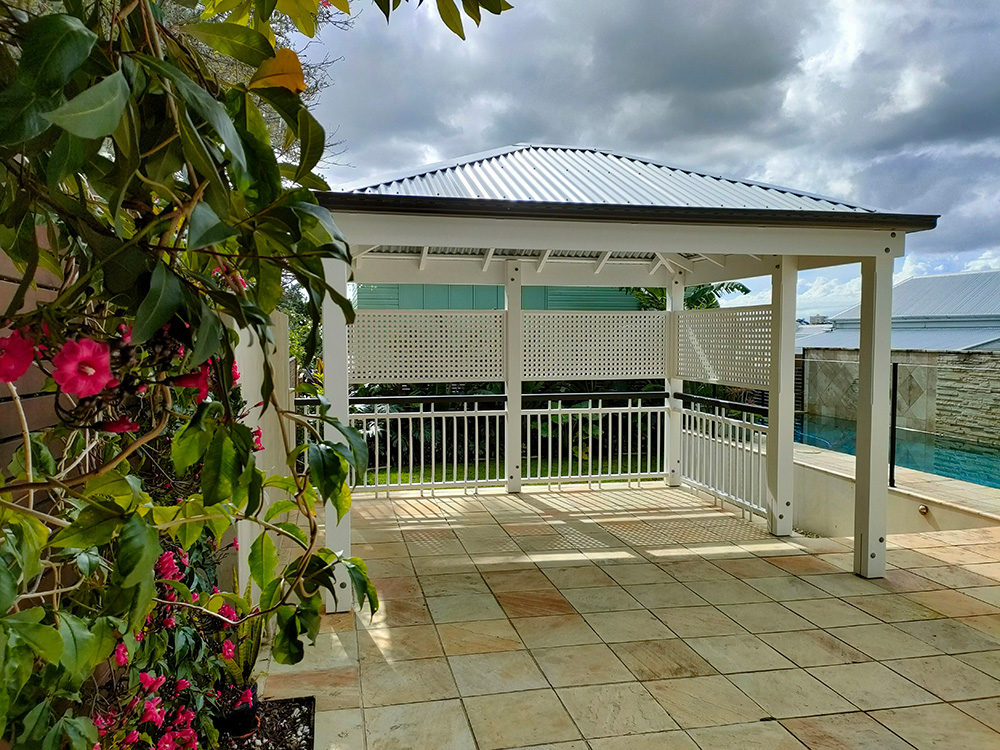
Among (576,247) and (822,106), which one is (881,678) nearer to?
(576,247)

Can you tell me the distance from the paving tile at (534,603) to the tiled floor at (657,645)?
16 millimetres

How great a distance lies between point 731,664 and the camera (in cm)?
317

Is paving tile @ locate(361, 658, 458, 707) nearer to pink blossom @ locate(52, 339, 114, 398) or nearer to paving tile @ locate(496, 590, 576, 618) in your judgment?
paving tile @ locate(496, 590, 576, 618)

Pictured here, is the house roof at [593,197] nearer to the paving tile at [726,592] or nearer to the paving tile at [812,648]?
the paving tile at [726,592]

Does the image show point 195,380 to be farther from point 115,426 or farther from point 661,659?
point 661,659

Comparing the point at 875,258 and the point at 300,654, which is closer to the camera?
the point at 300,654

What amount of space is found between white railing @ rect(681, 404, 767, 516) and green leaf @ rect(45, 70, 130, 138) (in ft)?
18.2

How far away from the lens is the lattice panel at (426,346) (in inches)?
237

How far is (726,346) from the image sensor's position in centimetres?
590

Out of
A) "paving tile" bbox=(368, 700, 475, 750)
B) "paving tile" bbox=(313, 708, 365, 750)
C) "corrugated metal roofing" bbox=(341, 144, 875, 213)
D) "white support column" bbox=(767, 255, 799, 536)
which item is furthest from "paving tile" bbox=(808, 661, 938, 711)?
"corrugated metal roofing" bbox=(341, 144, 875, 213)

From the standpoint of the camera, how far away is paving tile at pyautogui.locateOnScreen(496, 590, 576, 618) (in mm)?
3811

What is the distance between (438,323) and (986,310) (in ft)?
51.2

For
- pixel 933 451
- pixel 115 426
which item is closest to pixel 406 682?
pixel 115 426

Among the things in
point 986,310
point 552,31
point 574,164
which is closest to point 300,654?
point 574,164
